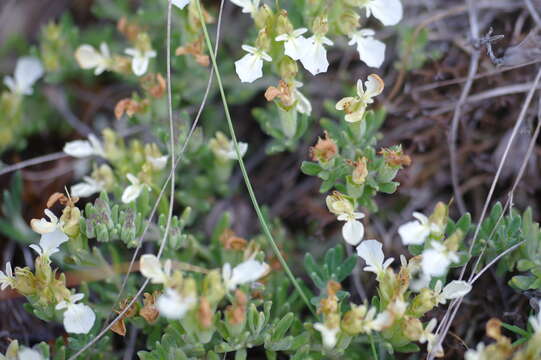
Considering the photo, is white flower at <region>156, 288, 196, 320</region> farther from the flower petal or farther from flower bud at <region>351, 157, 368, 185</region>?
flower bud at <region>351, 157, 368, 185</region>

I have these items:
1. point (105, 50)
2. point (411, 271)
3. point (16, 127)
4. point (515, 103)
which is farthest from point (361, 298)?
point (16, 127)

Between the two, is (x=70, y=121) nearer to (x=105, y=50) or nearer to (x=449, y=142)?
(x=105, y=50)

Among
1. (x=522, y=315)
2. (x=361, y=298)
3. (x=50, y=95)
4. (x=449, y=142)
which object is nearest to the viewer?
(x=522, y=315)

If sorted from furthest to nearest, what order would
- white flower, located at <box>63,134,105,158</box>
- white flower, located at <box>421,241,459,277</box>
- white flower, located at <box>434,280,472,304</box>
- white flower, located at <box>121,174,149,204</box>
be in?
white flower, located at <box>63,134,105,158</box>
white flower, located at <box>121,174,149,204</box>
white flower, located at <box>434,280,472,304</box>
white flower, located at <box>421,241,459,277</box>

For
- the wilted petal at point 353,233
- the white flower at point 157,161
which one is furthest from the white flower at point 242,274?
the white flower at point 157,161

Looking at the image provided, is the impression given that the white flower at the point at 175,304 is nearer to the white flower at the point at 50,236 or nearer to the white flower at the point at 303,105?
Answer: the white flower at the point at 50,236

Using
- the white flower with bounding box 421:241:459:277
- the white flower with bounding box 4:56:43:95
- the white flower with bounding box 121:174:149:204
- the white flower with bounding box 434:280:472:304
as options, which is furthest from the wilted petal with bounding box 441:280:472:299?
the white flower with bounding box 4:56:43:95

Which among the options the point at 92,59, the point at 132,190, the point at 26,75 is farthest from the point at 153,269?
the point at 26,75
